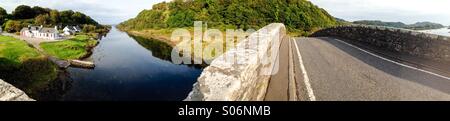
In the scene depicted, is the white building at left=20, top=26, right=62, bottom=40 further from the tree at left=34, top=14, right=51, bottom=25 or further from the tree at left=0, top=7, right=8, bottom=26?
the tree at left=0, top=7, right=8, bottom=26

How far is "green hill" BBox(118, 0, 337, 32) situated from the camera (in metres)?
73.0

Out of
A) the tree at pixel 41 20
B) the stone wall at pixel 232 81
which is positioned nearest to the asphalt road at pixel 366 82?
the stone wall at pixel 232 81

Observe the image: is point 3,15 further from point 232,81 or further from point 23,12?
point 232,81

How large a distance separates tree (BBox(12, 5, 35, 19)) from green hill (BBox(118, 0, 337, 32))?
204 ft

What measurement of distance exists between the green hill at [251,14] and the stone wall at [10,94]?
6415 cm

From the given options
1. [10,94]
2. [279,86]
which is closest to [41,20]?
[10,94]

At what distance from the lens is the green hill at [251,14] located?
240 ft

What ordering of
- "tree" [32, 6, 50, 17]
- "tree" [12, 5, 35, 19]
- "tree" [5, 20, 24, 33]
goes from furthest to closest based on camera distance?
1. "tree" [32, 6, 50, 17]
2. "tree" [12, 5, 35, 19]
3. "tree" [5, 20, 24, 33]

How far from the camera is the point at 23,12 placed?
124 m

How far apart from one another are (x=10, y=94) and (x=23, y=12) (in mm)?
141835

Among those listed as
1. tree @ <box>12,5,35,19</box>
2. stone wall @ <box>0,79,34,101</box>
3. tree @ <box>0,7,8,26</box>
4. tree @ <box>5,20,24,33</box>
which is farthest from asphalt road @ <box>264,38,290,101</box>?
tree @ <box>12,5,35,19</box>

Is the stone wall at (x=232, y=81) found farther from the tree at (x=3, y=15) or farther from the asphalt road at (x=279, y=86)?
the tree at (x=3, y=15)
